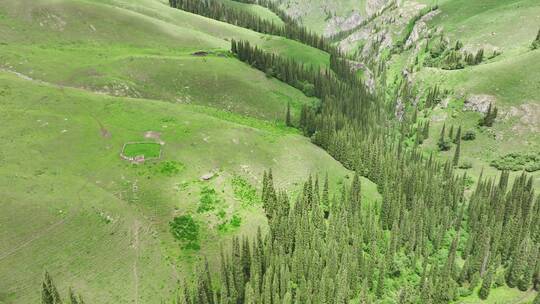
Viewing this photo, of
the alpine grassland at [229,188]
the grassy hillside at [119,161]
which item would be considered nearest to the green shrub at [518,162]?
the alpine grassland at [229,188]

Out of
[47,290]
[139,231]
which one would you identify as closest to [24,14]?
[139,231]

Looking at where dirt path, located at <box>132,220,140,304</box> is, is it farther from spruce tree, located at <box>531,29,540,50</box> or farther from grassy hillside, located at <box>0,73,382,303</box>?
spruce tree, located at <box>531,29,540,50</box>

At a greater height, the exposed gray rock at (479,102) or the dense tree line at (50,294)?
the exposed gray rock at (479,102)

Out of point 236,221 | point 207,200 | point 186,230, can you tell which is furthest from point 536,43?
point 186,230

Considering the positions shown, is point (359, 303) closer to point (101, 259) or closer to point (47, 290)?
point (101, 259)

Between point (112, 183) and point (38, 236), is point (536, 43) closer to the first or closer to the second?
point (112, 183)

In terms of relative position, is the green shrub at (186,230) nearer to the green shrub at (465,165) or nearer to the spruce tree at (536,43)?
the green shrub at (465,165)
